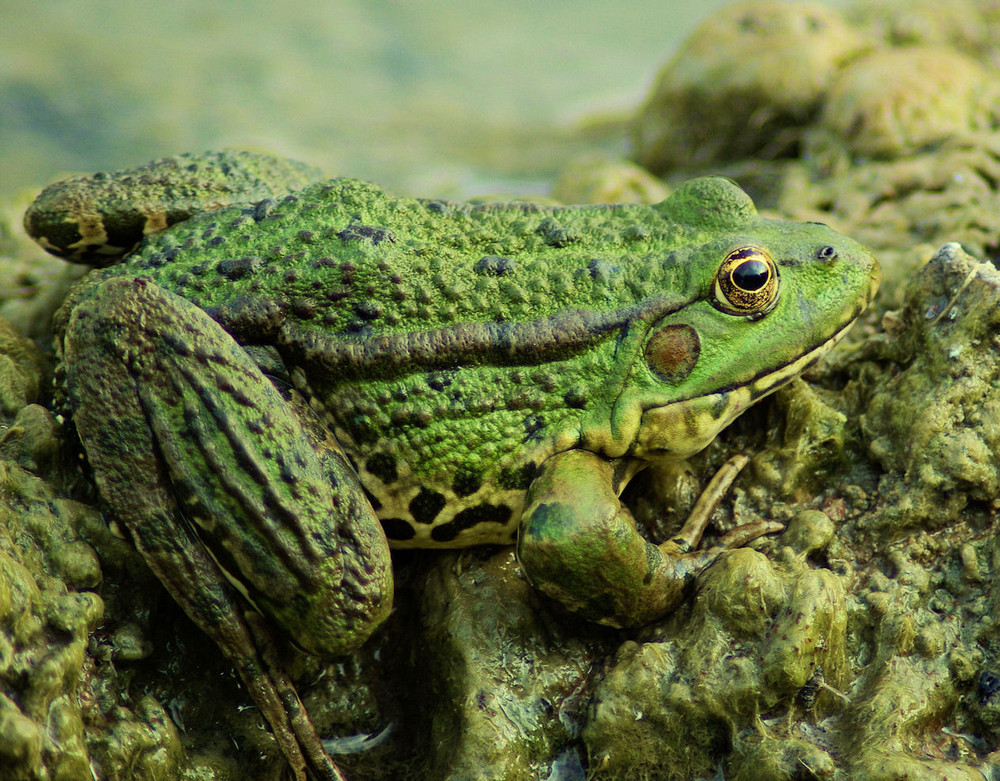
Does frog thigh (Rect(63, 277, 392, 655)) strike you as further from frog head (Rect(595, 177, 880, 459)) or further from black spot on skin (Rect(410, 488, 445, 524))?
frog head (Rect(595, 177, 880, 459))

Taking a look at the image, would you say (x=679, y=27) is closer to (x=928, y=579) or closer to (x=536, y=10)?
(x=536, y=10)

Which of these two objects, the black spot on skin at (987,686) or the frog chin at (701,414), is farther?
the frog chin at (701,414)

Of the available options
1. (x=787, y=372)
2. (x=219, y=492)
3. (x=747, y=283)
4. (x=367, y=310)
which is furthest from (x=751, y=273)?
(x=219, y=492)

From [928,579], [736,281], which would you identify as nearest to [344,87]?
[736,281]

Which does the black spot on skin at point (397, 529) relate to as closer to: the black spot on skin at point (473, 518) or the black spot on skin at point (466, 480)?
the black spot on skin at point (473, 518)

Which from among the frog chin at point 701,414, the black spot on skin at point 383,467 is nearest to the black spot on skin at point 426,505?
the black spot on skin at point 383,467

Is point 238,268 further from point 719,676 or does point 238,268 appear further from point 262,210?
point 719,676
